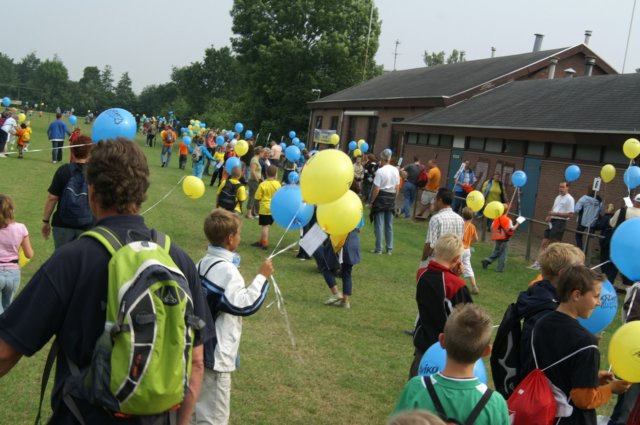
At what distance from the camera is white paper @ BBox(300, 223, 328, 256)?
5676 millimetres

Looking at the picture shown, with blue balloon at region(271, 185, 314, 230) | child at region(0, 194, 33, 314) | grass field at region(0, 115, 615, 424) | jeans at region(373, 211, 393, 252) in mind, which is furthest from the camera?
jeans at region(373, 211, 393, 252)

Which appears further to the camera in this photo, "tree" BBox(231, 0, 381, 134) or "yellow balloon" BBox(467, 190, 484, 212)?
"tree" BBox(231, 0, 381, 134)

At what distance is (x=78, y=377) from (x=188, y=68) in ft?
279

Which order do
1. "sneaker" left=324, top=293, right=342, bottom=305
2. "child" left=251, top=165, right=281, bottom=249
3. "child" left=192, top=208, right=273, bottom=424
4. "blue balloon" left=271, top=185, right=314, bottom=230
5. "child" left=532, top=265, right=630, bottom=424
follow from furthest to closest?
"child" left=251, top=165, right=281, bottom=249 → "sneaker" left=324, top=293, right=342, bottom=305 → "blue balloon" left=271, top=185, right=314, bottom=230 → "child" left=192, top=208, right=273, bottom=424 → "child" left=532, top=265, right=630, bottom=424

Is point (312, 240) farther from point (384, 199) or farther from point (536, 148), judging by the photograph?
point (536, 148)

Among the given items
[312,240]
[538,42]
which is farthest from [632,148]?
[538,42]

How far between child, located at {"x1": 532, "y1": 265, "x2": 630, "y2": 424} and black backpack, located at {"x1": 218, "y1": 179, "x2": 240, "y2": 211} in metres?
8.55

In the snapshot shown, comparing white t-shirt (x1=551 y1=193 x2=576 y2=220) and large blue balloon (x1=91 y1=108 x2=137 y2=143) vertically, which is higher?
large blue balloon (x1=91 y1=108 x2=137 y2=143)

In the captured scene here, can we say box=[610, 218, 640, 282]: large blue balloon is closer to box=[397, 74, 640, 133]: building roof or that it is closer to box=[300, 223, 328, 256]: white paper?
box=[300, 223, 328, 256]: white paper

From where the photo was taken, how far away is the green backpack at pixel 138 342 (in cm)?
196

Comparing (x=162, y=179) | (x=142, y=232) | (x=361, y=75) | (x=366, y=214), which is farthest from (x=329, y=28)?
Result: (x=142, y=232)

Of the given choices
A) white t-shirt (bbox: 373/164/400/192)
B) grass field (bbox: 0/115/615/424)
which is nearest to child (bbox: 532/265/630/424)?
grass field (bbox: 0/115/615/424)

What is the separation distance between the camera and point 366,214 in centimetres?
1938

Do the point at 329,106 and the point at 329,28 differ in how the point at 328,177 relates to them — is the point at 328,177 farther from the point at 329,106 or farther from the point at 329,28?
the point at 329,28
